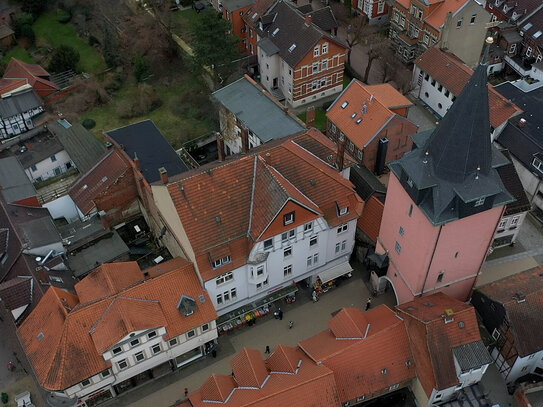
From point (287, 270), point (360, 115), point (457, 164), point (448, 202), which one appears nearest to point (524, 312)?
point (448, 202)

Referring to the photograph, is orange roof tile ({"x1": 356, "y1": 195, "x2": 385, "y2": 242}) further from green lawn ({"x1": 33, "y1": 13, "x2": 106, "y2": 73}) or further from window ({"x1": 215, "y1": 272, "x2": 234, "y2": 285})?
green lawn ({"x1": 33, "y1": 13, "x2": 106, "y2": 73})

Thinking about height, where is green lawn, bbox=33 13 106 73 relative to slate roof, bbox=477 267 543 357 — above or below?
above

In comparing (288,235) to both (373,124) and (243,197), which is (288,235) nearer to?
(243,197)

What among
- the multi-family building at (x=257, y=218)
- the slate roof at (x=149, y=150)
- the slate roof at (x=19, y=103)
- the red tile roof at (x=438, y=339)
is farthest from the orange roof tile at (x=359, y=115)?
the slate roof at (x=19, y=103)

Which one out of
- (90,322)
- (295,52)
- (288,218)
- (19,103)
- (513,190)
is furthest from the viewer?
(19,103)

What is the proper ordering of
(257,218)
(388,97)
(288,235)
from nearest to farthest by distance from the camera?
(257,218) → (288,235) → (388,97)

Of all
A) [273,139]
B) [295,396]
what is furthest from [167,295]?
[273,139]

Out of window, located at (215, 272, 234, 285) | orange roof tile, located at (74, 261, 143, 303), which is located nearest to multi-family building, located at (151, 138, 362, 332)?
window, located at (215, 272, 234, 285)
